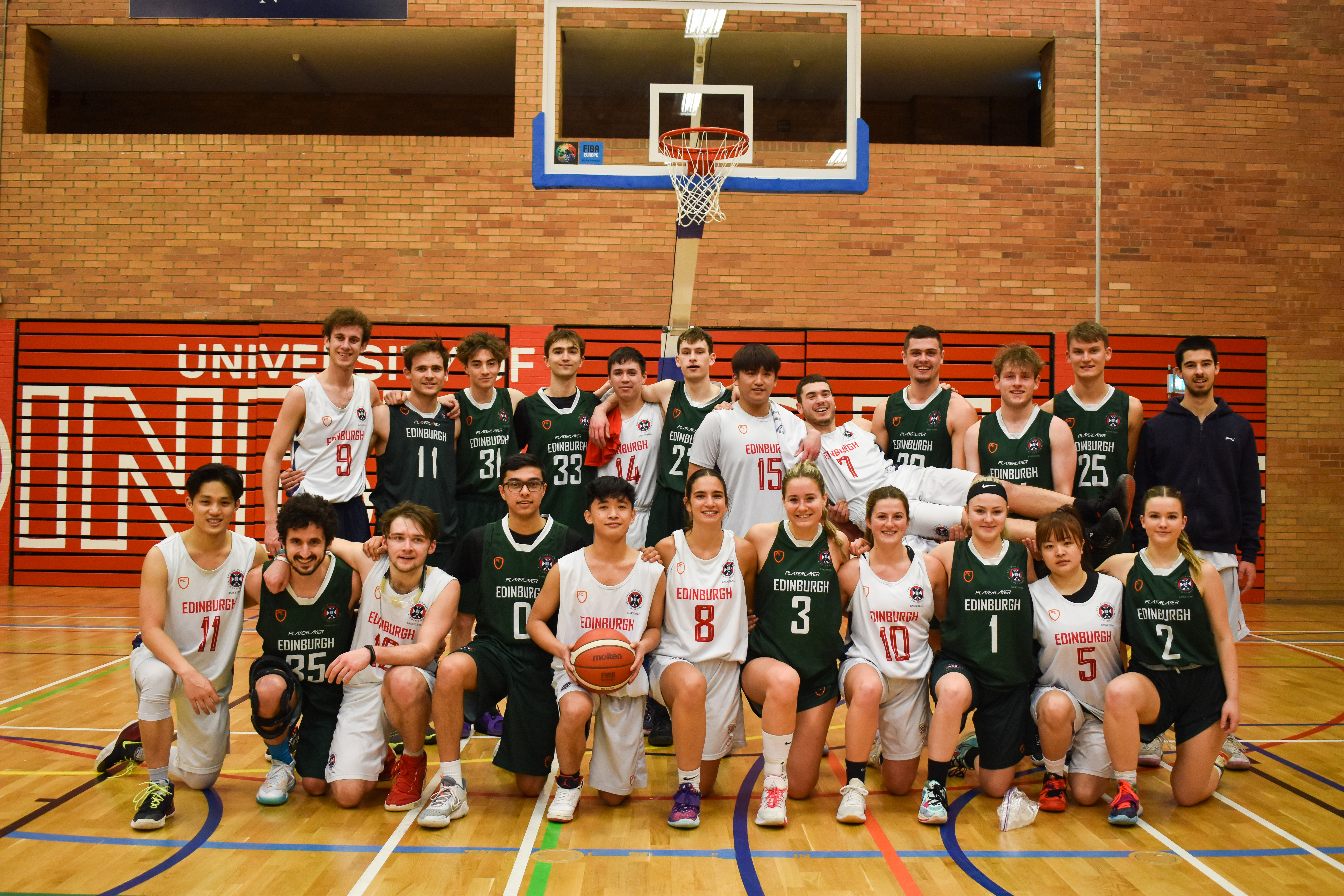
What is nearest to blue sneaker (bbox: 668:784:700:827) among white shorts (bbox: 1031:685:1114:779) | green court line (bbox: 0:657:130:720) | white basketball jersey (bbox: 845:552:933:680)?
white basketball jersey (bbox: 845:552:933:680)

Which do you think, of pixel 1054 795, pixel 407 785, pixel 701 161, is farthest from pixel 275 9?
pixel 1054 795

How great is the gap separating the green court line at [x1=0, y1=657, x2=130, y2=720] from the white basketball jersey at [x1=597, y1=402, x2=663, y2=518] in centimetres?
396

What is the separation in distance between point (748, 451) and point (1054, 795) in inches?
85.9

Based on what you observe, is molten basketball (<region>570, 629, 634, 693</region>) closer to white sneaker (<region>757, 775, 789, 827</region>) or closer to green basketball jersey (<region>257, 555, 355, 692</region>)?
white sneaker (<region>757, 775, 789, 827</region>)

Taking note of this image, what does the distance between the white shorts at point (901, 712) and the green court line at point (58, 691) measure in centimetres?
511

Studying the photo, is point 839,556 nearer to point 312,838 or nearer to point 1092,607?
point 1092,607

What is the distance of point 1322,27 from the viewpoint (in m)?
10.4

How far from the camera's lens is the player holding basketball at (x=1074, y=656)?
407cm

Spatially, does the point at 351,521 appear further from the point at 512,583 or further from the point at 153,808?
the point at 153,808

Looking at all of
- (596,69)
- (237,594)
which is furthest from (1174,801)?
(596,69)

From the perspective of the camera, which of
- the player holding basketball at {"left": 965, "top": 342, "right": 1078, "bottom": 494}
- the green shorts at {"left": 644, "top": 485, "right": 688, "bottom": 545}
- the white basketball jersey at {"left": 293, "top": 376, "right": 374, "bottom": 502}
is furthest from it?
the green shorts at {"left": 644, "top": 485, "right": 688, "bottom": 545}

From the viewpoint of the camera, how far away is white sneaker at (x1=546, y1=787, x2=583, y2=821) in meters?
3.86

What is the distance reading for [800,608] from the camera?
415cm

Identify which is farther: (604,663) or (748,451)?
(748,451)
